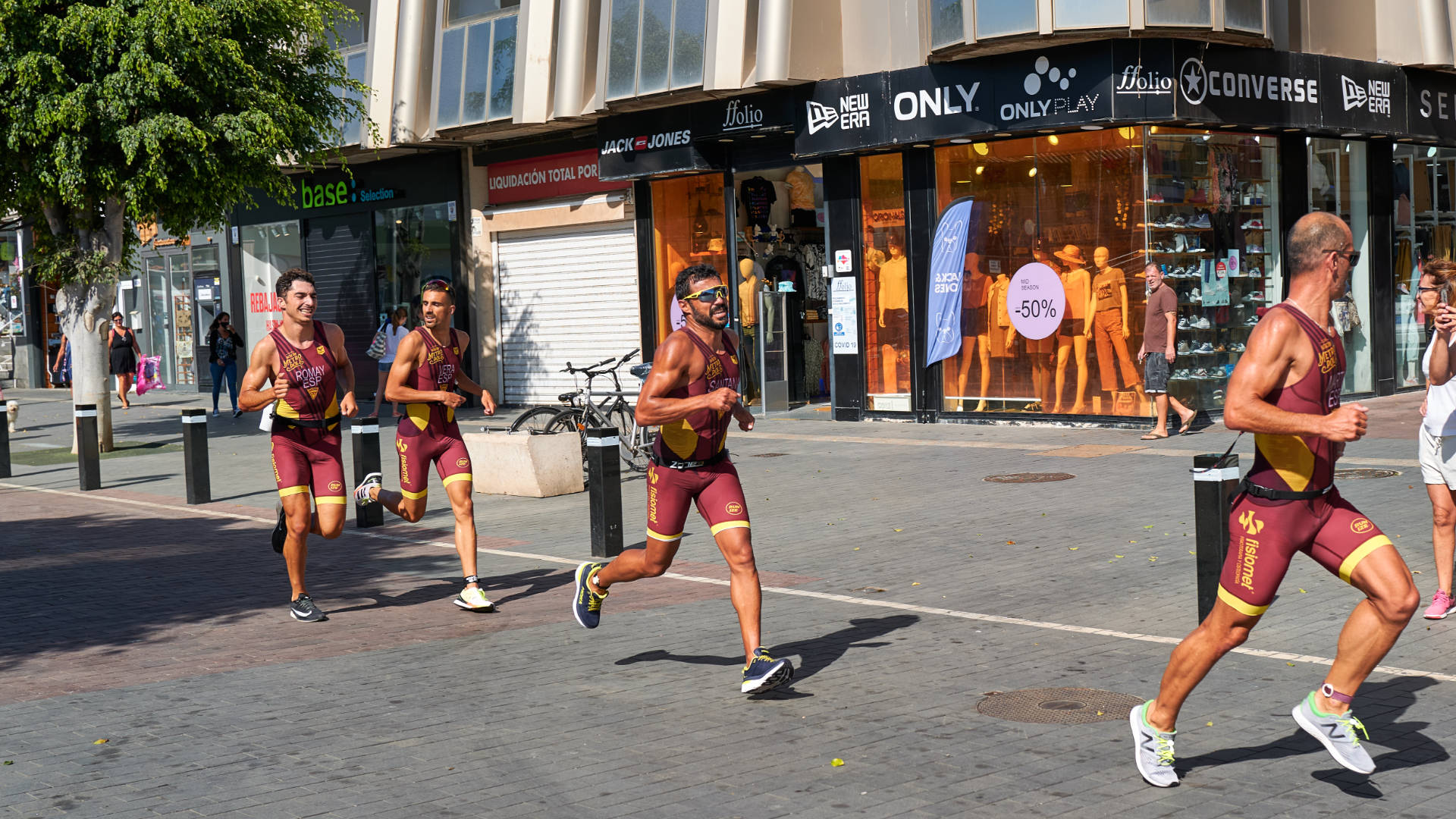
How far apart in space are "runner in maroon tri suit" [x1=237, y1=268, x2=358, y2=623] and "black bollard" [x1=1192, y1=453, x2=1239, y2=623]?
14.8ft

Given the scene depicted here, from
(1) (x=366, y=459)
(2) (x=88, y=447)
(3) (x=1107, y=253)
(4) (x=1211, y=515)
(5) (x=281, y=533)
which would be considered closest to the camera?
(4) (x=1211, y=515)

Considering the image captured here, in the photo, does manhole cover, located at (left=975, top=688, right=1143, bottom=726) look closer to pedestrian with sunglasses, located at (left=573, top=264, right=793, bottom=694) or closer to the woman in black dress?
pedestrian with sunglasses, located at (left=573, top=264, right=793, bottom=694)

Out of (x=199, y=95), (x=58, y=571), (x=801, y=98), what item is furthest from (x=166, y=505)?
(x=801, y=98)

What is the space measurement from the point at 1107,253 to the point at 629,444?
6.21 metres

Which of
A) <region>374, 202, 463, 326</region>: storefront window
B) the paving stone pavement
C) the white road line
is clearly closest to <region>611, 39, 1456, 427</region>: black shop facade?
the paving stone pavement

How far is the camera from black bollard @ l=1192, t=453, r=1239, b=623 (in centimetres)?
674

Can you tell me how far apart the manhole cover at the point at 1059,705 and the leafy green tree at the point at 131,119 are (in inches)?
561

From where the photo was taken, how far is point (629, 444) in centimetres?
1432

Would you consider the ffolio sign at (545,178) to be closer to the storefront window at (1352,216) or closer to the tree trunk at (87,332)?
the tree trunk at (87,332)

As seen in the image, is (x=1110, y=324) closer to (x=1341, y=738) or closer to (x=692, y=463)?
(x=692, y=463)

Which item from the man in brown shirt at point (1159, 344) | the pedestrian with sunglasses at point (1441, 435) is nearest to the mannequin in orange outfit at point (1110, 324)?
the man in brown shirt at point (1159, 344)

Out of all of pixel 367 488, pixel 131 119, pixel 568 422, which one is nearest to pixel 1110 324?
pixel 568 422

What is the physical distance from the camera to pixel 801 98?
61.9 ft

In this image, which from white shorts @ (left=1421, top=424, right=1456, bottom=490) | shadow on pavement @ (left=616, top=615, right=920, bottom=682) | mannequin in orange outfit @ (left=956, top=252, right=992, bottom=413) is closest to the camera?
shadow on pavement @ (left=616, top=615, right=920, bottom=682)
